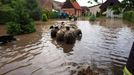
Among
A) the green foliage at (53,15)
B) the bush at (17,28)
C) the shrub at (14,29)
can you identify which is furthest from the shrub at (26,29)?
the green foliage at (53,15)

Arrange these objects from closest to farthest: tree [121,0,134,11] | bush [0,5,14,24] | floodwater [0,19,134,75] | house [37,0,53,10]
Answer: tree [121,0,134,11], floodwater [0,19,134,75], bush [0,5,14,24], house [37,0,53,10]

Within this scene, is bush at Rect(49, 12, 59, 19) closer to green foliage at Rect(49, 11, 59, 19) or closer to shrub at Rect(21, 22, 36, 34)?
green foliage at Rect(49, 11, 59, 19)

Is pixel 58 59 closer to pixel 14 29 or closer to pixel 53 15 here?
pixel 14 29

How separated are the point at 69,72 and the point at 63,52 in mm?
4078

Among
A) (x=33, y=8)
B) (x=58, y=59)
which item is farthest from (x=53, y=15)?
(x=58, y=59)

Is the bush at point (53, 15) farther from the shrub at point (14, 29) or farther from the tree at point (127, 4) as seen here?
the tree at point (127, 4)

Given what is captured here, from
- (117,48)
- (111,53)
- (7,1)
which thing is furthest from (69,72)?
(7,1)

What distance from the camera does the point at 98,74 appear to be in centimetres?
880

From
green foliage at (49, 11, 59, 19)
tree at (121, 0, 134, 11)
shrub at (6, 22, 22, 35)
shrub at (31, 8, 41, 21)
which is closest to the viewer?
tree at (121, 0, 134, 11)

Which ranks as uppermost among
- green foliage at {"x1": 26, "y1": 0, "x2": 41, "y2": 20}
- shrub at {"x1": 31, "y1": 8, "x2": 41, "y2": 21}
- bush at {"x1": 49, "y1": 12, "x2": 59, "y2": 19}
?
green foliage at {"x1": 26, "y1": 0, "x2": 41, "y2": 20}

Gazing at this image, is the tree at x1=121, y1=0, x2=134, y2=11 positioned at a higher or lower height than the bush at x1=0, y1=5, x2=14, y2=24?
higher

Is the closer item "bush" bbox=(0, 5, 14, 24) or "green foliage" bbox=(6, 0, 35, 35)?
"green foliage" bbox=(6, 0, 35, 35)

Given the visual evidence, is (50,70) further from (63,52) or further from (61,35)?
(61,35)

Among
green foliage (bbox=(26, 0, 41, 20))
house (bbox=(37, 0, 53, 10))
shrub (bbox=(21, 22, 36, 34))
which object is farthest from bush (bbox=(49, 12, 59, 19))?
shrub (bbox=(21, 22, 36, 34))
